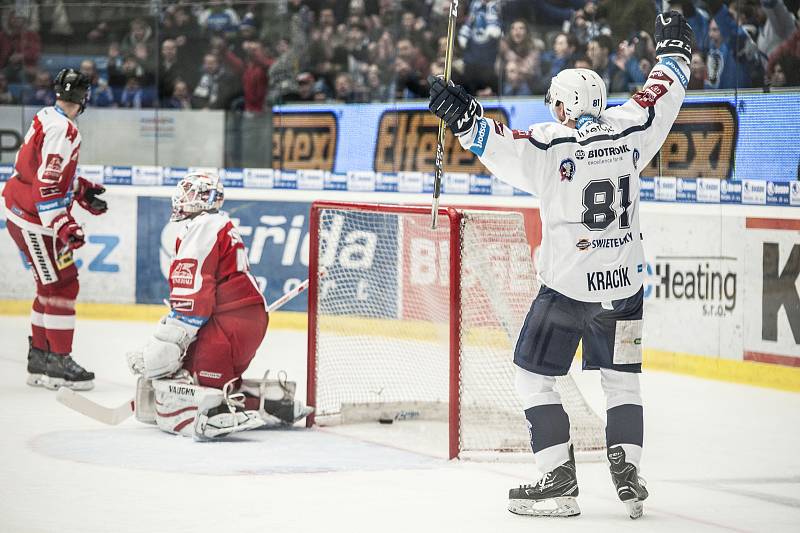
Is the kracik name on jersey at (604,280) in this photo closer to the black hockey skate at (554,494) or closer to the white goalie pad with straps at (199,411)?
the black hockey skate at (554,494)

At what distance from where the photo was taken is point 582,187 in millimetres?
4258

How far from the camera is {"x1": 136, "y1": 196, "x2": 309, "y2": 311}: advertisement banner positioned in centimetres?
928

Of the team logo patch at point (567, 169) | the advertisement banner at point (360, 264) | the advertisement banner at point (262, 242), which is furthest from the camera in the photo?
the advertisement banner at point (262, 242)

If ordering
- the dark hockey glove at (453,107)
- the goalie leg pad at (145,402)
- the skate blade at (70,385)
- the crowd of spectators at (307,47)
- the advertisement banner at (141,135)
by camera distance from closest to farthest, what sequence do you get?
the dark hockey glove at (453,107), the goalie leg pad at (145,402), the skate blade at (70,385), the crowd of spectators at (307,47), the advertisement banner at (141,135)

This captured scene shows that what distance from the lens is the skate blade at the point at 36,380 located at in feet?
22.5

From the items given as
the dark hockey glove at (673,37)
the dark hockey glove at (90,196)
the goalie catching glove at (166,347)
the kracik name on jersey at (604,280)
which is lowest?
the goalie catching glove at (166,347)

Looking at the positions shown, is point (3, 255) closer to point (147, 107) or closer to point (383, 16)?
point (147, 107)

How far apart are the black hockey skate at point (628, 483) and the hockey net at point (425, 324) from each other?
1.00 m

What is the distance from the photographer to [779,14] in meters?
7.32

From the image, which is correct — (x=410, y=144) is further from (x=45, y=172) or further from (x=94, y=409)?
(x=94, y=409)

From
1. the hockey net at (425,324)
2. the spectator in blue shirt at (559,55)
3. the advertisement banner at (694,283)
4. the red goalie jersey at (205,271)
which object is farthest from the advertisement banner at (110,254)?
the red goalie jersey at (205,271)

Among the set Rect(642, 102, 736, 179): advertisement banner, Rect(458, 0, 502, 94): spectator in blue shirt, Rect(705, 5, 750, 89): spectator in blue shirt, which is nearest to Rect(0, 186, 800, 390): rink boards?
Rect(642, 102, 736, 179): advertisement banner

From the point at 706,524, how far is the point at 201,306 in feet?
7.50

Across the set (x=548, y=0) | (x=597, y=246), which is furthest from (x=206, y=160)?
(x=597, y=246)
